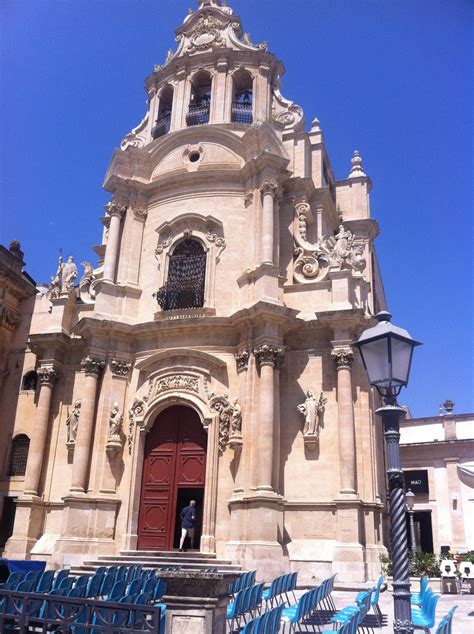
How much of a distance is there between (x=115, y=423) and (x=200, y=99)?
51.4ft

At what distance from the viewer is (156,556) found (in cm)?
1823

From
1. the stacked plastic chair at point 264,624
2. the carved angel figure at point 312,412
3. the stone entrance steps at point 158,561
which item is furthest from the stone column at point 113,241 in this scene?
the stacked plastic chair at point 264,624

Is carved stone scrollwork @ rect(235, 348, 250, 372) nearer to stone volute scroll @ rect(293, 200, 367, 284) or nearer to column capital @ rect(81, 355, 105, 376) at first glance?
stone volute scroll @ rect(293, 200, 367, 284)

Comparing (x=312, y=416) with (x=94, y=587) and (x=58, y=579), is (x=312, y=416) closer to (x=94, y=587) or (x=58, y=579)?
(x=94, y=587)

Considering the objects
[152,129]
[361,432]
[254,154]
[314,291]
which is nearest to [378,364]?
[361,432]

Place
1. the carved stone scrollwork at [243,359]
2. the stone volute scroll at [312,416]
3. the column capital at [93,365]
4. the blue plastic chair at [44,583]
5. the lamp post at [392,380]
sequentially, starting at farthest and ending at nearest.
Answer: the column capital at [93,365] < the carved stone scrollwork at [243,359] < the stone volute scroll at [312,416] < the blue plastic chair at [44,583] < the lamp post at [392,380]

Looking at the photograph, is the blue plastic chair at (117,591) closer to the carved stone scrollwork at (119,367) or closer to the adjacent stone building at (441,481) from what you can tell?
the carved stone scrollwork at (119,367)

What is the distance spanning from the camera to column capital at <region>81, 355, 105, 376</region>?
70.2 feet

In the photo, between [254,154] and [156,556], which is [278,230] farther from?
[156,556]

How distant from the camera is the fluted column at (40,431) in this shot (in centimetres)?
2128

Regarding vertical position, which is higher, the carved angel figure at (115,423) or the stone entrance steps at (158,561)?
the carved angel figure at (115,423)

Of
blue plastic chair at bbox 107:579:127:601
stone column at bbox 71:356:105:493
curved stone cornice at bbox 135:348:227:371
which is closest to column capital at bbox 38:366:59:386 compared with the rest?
stone column at bbox 71:356:105:493

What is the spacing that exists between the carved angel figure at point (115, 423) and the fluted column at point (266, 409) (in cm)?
507

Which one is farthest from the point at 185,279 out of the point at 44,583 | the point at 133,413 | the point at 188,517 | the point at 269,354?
the point at 44,583
